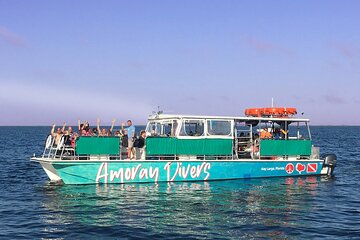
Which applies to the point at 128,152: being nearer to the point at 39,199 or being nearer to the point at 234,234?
the point at 39,199

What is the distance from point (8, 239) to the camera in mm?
13656

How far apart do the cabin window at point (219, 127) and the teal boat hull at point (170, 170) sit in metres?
1.56

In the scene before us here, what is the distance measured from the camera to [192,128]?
24672 millimetres

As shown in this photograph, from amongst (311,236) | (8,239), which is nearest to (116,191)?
(8,239)

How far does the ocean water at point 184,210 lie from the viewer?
14461 millimetres

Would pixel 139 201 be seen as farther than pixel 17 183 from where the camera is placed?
No

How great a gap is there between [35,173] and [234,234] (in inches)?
771

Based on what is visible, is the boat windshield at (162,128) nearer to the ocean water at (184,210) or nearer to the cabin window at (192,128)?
the cabin window at (192,128)

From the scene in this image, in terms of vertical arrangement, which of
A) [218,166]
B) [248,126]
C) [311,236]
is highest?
[248,126]

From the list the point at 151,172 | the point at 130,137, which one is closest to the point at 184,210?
the point at 151,172

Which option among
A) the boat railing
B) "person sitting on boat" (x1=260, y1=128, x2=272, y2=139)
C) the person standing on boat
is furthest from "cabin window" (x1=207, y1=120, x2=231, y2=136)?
the boat railing

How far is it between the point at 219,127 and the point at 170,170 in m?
3.71

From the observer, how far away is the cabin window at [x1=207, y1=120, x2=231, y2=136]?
2483 centimetres

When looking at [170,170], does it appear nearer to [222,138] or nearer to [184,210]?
[222,138]
